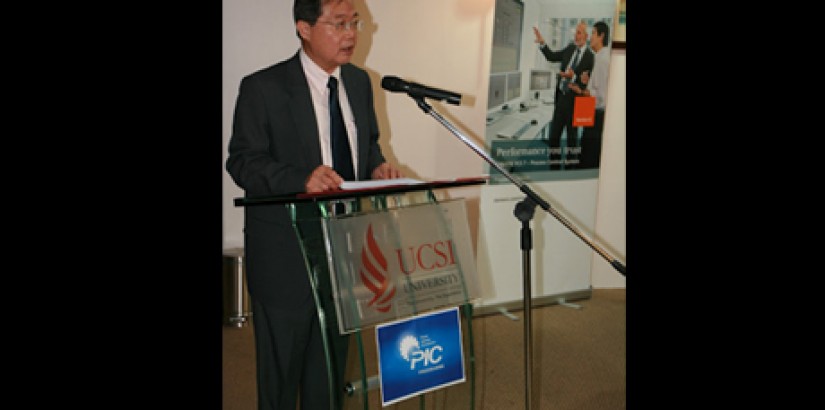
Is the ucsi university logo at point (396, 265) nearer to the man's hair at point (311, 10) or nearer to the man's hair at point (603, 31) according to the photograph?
the man's hair at point (311, 10)

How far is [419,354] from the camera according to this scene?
89.3 inches

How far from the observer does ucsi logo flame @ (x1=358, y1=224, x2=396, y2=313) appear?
217cm

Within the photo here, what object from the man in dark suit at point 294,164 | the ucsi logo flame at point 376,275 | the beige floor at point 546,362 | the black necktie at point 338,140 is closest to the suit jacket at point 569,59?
the beige floor at point 546,362

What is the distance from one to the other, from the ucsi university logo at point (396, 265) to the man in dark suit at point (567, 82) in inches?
110

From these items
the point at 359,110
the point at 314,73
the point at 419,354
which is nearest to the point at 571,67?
the point at 359,110

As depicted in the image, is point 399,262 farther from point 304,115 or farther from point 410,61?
point 410,61

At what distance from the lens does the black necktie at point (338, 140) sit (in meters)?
2.80

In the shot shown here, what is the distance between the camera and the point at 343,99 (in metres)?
2.86

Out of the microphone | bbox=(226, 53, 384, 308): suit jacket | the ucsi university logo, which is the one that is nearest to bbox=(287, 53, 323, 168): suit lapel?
bbox=(226, 53, 384, 308): suit jacket

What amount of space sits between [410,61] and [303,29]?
1910mm

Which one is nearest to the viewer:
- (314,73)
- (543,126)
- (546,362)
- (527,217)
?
(527,217)

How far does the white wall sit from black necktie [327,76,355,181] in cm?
143
